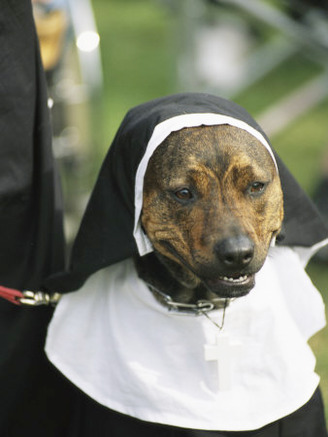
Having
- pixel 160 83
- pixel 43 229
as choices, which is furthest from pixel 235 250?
pixel 160 83

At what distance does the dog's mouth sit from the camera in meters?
2.57

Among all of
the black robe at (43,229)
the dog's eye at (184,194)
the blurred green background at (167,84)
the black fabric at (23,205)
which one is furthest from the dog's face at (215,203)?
the blurred green background at (167,84)

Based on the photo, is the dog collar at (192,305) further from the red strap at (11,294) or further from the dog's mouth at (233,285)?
the red strap at (11,294)

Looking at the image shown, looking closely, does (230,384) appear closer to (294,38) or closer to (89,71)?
(89,71)

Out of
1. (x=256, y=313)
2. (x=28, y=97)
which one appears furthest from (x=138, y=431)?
(x=28, y=97)

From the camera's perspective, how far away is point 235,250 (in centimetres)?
244

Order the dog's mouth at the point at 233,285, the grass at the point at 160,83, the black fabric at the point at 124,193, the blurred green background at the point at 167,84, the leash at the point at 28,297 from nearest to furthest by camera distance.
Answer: the dog's mouth at the point at 233,285 < the black fabric at the point at 124,193 < the leash at the point at 28,297 < the blurred green background at the point at 167,84 < the grass at the point at 160,83

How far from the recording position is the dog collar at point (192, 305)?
2.81 m

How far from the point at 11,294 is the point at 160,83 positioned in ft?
23.3

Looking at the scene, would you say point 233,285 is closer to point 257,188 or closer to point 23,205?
point 257,188

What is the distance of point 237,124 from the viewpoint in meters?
2.63

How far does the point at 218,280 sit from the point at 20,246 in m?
0.91

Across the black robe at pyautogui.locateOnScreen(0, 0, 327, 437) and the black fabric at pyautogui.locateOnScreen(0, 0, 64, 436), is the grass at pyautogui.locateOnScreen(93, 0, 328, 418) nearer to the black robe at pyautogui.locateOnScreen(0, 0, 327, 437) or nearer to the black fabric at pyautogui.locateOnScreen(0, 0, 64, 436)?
the black robe at pyautogui.locateOnScreen(0, 0, 327, 437)

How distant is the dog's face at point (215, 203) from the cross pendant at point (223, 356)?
0.22m
